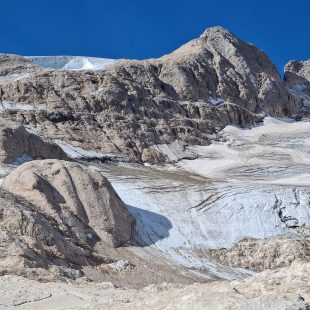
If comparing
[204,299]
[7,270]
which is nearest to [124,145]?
[7,270]

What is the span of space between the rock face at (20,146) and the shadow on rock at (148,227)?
33.3 ft

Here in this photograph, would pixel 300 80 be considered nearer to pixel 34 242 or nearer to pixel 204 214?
pixel 204 214

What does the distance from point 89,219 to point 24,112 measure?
118ft

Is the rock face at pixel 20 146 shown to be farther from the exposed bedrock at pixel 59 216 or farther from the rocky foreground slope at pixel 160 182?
the exposed bedrock at pixel 59 216

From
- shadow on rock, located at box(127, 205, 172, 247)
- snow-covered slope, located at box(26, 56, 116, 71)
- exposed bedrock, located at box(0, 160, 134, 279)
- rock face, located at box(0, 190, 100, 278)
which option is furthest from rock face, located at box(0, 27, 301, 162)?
rock face, located at box(0, 190, 100, 278)

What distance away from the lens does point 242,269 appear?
93.4 ft

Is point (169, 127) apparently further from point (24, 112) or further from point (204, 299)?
point (204, 299)

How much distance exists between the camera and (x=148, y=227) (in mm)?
30016

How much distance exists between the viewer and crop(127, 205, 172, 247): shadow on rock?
28048 millimetres

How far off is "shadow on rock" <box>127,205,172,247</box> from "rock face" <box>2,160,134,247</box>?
56cm

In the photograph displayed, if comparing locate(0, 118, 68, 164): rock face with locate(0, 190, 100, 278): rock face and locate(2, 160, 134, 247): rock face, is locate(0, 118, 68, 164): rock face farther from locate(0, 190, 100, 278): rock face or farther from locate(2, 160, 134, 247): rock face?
locate(0, 190, 100, 278): rock face

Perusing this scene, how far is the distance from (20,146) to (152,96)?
121 ft

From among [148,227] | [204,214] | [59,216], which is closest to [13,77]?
[204,214]

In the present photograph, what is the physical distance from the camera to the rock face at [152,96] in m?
62.0
